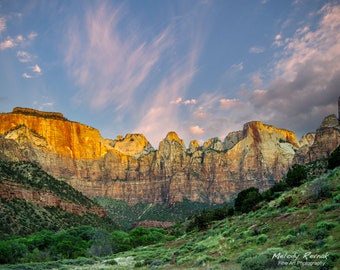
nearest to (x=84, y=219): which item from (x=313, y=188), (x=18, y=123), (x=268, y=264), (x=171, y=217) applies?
(x=171, y=217)

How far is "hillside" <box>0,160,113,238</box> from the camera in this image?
7375cm

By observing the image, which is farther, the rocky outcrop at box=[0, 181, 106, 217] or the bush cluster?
the rocky outcrop at box=[0, 181, 106, 217]

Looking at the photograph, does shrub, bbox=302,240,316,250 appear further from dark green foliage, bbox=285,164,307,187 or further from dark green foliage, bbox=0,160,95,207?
dark green foliage, bbox=0,160,95,207

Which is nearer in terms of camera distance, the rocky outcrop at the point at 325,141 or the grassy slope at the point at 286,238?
the grassy slope at the point at 286,238

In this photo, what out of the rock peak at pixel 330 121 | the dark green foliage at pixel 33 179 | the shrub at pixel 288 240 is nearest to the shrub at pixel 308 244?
the shrub at pixel 288 240

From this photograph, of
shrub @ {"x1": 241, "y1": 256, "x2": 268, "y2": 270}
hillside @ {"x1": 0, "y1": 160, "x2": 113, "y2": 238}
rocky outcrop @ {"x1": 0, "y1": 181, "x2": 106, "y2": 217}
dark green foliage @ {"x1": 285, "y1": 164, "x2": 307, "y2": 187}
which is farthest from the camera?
rocky outcrop @ {"x1": 0, "y1": 181, "x2": 106, "y2": 217}

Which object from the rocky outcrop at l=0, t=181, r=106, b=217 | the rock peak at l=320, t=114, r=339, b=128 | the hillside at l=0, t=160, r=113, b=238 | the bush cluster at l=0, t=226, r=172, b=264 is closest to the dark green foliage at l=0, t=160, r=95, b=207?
the hillside at l=0, t=160, r=113, b=238

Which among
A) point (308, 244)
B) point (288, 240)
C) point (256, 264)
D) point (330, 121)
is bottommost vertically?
point (256, 264)

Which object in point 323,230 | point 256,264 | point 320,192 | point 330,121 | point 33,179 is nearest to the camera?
point 256,264

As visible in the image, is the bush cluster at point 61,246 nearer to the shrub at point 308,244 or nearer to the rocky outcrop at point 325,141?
the shrub at point 308,244

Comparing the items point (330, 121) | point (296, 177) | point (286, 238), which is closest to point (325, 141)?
point (330, 121)

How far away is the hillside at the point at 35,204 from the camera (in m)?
73.8

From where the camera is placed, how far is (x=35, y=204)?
86625mm

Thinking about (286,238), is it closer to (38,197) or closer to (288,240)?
(288,240)
